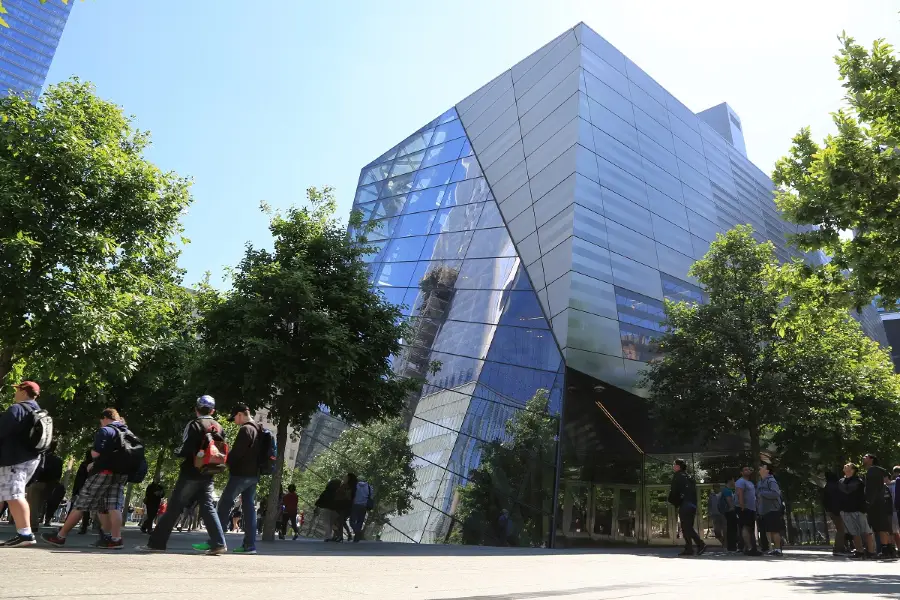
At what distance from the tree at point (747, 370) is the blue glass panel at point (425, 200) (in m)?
9.13

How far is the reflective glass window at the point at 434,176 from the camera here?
23438 mm

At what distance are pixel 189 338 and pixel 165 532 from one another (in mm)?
10686

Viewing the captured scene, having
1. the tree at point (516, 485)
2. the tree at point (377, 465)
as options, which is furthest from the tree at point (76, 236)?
the tree at point (516, 485)

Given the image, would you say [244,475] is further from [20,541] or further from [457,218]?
[457,218]

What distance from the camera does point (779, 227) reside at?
106ft

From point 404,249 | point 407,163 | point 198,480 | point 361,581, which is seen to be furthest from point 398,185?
point 361,581

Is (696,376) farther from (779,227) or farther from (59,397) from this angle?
(779,227)

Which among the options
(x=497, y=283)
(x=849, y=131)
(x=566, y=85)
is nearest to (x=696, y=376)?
(x=497, y=283)

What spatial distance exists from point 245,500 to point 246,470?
0.41m

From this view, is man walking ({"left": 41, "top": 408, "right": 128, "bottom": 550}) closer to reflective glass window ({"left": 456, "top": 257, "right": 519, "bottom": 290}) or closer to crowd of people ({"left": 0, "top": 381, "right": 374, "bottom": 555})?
crowd of people ({"left": 0, "top": 381, "right": 374, "bottom": 555})

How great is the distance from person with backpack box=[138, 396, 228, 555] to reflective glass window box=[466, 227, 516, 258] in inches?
487

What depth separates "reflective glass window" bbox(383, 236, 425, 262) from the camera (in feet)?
72.5

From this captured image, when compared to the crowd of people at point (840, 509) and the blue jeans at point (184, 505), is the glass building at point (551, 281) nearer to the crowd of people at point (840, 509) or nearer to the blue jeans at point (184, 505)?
the crowd of people at point (840, 509)

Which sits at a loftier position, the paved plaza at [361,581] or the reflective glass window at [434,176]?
the reflective glass window at [434,176]
